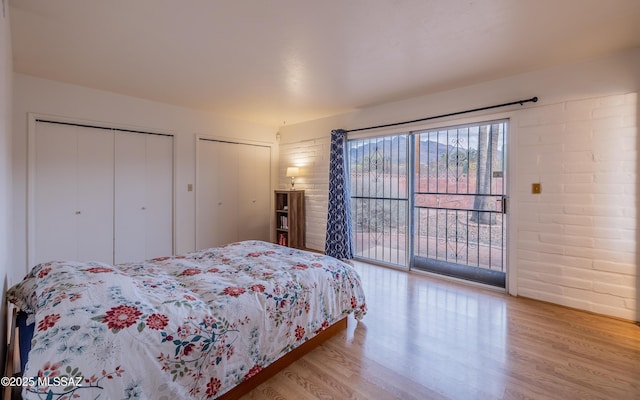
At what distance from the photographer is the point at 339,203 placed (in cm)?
449

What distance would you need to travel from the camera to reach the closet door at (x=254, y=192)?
5148 millimetres

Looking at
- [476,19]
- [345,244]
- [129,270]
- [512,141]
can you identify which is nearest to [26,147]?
[129,270]

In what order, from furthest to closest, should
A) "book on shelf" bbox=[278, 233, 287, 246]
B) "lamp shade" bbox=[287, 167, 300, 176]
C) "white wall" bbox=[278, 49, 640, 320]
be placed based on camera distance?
1. "book on shelf" bbox=[278, 233, 287, 246]
2. "lamp shade" bbox=[287, 167, 300, 176]
3. "white wall" bbox=[278, 49, 640, 320]

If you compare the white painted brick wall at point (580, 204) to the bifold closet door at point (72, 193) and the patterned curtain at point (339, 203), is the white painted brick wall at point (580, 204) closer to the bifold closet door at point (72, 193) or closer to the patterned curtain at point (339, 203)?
the patterned curtain at point (339, 203)

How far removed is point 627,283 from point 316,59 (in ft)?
11.4

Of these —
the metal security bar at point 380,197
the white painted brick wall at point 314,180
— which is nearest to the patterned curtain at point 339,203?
the metal security bar at point 380,197

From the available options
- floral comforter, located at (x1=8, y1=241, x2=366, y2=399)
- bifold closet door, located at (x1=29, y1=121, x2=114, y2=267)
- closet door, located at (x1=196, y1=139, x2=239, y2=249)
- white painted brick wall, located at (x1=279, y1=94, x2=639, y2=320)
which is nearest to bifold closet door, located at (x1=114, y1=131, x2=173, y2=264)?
bifold closet door, located at (x1=29, y1=121, x2=114, y2=267)

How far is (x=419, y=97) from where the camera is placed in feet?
12.3

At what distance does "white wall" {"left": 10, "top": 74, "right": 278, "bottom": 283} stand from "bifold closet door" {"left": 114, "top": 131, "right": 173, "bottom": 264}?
0.13m

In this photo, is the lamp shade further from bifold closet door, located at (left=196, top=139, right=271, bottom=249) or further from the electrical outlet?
the electrical outlet

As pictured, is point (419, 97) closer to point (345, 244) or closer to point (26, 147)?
point (345, 244)

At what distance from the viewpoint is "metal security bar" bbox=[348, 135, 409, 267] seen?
13.7 ft

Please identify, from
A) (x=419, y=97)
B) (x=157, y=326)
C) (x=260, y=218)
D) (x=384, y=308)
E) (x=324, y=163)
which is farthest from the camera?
(x=260, y=218)

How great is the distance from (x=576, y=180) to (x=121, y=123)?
5.26 meters
